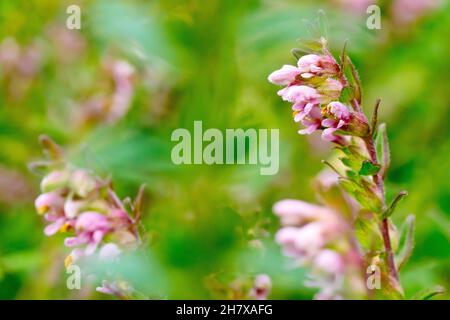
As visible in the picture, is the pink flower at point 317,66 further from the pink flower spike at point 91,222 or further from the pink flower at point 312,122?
the pink flower spike at point 91,222

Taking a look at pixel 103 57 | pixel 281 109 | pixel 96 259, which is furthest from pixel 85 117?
pixel 96 259

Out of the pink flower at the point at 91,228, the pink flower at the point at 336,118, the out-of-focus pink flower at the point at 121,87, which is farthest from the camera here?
the out-of-focus pink flower at the point at 121,87

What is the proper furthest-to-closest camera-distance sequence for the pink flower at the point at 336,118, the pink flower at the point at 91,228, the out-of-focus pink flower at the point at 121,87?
the out-of-focus pink flower at the point at 121,87, the pink flower at the point at 91,228, the pink flower at the point at 336,118

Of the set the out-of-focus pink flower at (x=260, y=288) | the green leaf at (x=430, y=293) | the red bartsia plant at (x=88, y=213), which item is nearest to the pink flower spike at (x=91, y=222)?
the red bartsia plant at (x=88, y=213)

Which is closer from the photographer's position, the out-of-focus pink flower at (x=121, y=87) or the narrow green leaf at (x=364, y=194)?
the narrow green leaf at (x=364, y=194)

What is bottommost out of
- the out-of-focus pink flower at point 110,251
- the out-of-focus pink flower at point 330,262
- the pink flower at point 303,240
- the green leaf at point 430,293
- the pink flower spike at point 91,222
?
the green leaf at point 430,293

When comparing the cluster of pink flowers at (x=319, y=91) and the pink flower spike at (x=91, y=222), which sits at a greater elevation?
the cluster of pink flowers at (x=319, y=91)

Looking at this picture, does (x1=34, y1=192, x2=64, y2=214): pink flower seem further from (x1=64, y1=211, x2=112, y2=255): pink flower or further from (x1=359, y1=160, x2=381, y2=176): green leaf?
(x1=359, y1=160, x2=381, y2=176): green leaf

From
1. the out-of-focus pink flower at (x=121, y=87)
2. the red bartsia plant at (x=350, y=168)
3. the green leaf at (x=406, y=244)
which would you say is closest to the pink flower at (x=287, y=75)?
the red bartsia plant at (x=350, y=168)
